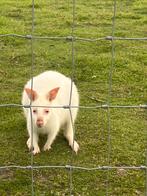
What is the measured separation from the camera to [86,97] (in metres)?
5.63

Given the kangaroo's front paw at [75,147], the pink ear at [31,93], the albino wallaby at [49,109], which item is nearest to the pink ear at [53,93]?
the albino wallaby at [49,109]

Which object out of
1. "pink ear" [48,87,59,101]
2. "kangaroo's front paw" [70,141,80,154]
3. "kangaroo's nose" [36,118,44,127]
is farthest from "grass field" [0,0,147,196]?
"pink ear" [48,87,59,101]

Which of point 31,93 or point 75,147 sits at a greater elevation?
point 31,93

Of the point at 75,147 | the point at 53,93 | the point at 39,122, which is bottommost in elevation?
the point at 75,147

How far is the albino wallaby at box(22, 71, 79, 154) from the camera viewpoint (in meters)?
4.38

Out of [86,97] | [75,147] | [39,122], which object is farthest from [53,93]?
[86,97]

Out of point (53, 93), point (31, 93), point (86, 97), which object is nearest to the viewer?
point (31, 93)

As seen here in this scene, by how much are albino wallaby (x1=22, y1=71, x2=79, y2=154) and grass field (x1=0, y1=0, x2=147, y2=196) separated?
0.11m

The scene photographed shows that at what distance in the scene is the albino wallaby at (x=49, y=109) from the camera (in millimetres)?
4383

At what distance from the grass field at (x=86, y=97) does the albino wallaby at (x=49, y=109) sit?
107 mm

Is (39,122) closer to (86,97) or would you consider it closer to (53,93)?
(53,93)

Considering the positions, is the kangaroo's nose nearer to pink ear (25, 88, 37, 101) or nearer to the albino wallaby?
the albino wallaby

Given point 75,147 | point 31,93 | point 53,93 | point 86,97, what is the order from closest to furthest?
point 31,93 < point 53,93 < point 75,147 < point 86,97

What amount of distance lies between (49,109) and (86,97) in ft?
4.04
